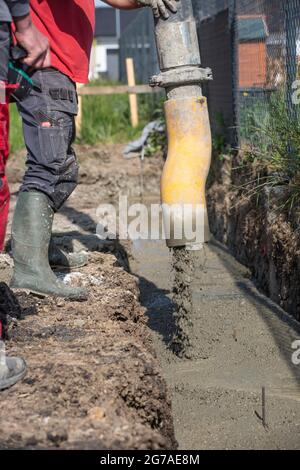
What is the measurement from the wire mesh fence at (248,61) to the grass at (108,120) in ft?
10.6

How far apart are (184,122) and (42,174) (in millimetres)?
854

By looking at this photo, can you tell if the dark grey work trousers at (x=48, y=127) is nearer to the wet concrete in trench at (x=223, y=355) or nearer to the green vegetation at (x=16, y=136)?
the wet concrete in trench at (x=223, y=355)

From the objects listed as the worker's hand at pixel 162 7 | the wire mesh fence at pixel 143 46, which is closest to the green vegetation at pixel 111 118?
the wire mesh fence at pixel 143 46

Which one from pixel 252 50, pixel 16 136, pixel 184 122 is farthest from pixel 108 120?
pixel 184 122

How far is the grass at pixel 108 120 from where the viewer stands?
41.0 ft

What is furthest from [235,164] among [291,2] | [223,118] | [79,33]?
[79,33]

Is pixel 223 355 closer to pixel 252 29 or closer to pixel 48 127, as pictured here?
pixel 48 127

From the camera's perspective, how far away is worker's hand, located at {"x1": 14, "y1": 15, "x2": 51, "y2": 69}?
3.28m

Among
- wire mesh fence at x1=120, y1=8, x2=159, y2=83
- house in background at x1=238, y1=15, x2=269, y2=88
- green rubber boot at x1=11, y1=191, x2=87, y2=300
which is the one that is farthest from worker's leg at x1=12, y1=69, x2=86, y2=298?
wire mesh fence at x1=120, y1=8, x2=159, y2=83

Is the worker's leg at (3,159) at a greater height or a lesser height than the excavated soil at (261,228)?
greater

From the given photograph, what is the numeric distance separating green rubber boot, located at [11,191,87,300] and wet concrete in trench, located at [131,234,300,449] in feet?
2.36

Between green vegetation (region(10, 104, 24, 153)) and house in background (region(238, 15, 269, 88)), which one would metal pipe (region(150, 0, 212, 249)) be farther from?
green vegetation (region(10, 104, 24, 153))

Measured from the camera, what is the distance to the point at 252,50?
6.90 meters
